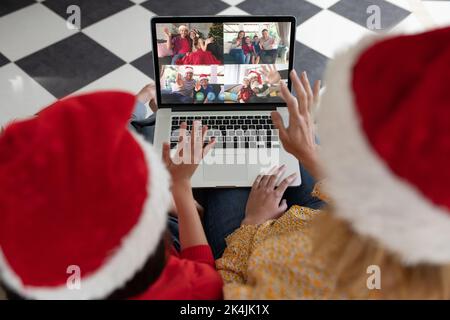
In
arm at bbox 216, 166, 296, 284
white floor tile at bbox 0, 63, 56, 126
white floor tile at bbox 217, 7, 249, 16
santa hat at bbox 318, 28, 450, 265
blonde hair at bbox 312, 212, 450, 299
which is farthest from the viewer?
white floor tile at bbox 217, 7, 249, 16

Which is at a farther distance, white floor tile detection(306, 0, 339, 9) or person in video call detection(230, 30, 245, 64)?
white floor tile detection(306, 0, 339, 9)

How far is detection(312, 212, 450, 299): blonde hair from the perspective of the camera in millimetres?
557

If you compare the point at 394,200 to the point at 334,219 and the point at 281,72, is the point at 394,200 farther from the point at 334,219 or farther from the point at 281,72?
the point at 281,72

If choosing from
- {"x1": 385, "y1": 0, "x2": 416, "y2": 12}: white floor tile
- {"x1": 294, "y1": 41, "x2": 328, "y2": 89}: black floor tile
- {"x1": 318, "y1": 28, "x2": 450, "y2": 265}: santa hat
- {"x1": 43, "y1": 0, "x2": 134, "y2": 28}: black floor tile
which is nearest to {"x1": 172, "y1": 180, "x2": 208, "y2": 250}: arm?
{"x1": 318, "y1": 28, "x2": 450, "y2": 265}: santa hat

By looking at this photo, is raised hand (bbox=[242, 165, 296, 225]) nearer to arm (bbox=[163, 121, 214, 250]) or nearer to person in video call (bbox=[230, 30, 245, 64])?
arm (bbox=[163, 121, 214, 250])

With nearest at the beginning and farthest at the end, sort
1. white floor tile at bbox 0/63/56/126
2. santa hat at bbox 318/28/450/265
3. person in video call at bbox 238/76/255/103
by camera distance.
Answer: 1. santa hat at bbox 318/28/450/265
2. person in video call at bbox 238/76/255/103
3. white floor tile at bbox 0/63/56/126

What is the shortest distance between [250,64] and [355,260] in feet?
2.37

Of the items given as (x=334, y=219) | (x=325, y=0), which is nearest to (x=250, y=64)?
(x=334, y=219)

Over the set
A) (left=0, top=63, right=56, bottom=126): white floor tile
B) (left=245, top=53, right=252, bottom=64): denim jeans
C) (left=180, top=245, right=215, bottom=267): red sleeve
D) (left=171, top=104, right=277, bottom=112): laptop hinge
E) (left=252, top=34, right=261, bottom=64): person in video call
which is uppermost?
(left=252, top=34, right=261, bottom=64): person in video call

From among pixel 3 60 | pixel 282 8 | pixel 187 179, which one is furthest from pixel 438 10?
pixel 3 60

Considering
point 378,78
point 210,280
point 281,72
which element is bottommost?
point 210,280

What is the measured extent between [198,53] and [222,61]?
0.07m

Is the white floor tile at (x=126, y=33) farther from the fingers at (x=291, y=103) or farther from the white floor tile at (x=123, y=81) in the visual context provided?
the fingers at (x=291, y=103)

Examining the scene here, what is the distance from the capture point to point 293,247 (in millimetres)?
756
